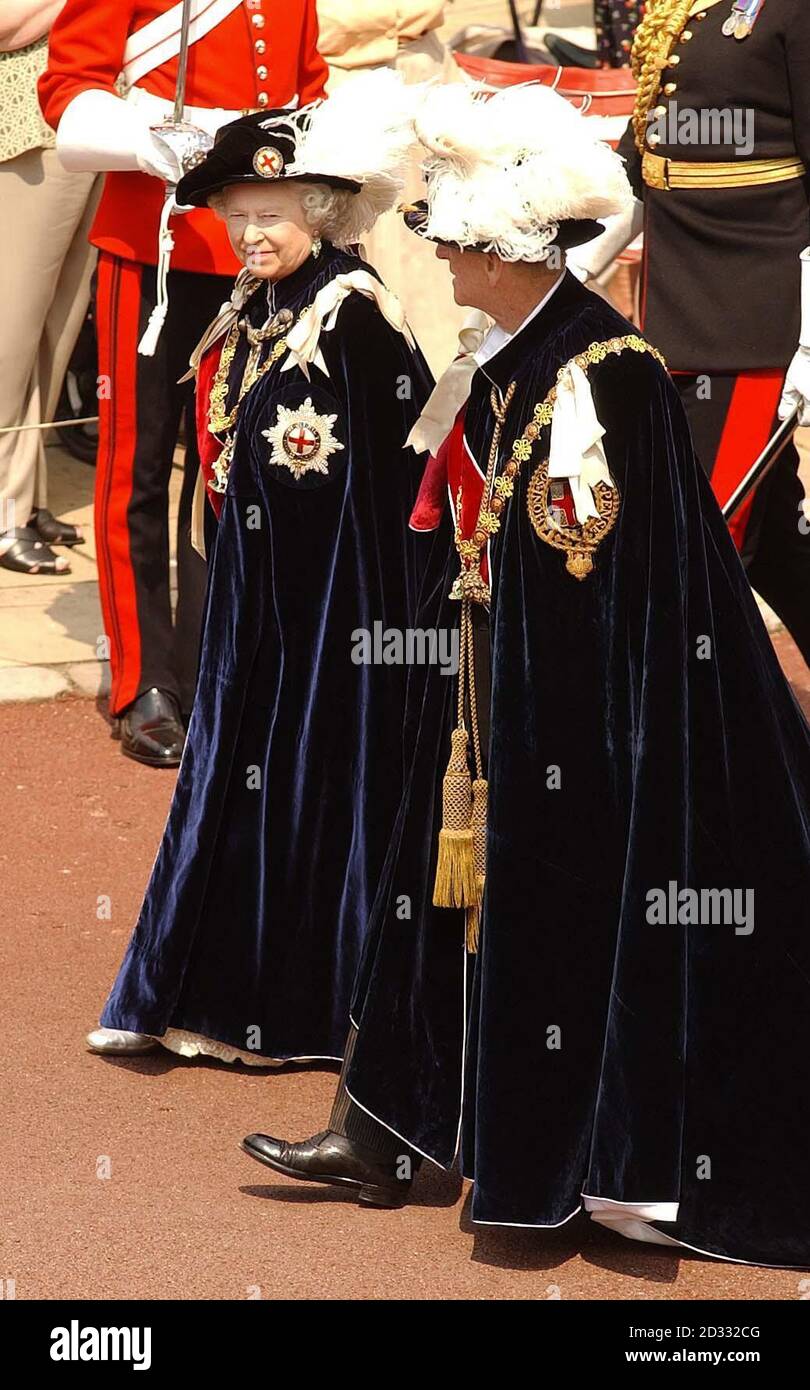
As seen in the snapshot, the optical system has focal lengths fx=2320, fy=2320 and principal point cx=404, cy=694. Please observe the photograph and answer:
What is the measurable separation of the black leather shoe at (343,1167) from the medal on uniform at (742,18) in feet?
7.61

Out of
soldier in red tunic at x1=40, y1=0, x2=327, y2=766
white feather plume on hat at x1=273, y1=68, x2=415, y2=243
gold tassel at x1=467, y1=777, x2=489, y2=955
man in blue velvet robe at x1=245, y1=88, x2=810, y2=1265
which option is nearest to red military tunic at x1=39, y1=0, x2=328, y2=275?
soldier in red tunic at x1=40, y1=0, x2=327, y2=766

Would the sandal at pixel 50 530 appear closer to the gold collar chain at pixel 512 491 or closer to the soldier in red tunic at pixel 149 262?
the soldier in red tunic at pixel 149 262

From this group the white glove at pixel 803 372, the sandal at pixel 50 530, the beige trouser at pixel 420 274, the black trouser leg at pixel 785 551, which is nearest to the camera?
the white glove at pixel 803 372

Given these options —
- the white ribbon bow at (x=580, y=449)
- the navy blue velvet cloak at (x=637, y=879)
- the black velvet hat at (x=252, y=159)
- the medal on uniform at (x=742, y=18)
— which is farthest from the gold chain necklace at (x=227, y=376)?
the medal on uniform at (x=742, y=18)

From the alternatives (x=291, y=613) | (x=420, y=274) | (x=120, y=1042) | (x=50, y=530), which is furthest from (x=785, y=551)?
(x=420, y=274)

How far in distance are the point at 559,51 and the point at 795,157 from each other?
422 centimetres

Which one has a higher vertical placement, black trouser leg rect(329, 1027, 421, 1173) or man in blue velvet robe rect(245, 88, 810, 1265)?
man in blue velvet robe rect(245, 88, 810, 1265)

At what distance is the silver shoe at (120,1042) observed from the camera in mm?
4480

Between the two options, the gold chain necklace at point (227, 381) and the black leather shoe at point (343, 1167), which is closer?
the black leather shoe at point (343, 1167)

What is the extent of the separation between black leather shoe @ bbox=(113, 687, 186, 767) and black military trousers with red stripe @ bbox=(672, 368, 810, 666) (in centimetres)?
161

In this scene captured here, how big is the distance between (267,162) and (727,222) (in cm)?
113

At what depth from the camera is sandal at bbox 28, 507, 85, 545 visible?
743cm

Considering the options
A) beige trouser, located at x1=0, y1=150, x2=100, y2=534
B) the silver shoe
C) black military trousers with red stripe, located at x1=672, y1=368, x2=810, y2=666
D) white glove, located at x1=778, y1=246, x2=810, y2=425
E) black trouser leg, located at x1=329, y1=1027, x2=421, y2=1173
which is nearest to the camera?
black trouser leg, located at x1=329, y1=1027, x2=421, y2=1173

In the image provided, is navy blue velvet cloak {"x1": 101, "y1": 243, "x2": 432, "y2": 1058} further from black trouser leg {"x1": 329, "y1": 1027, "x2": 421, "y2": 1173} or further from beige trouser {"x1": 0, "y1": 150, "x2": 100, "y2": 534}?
beige trouser {"x1": 0, "y1": 150, "x2": 100, "y2": 534}
